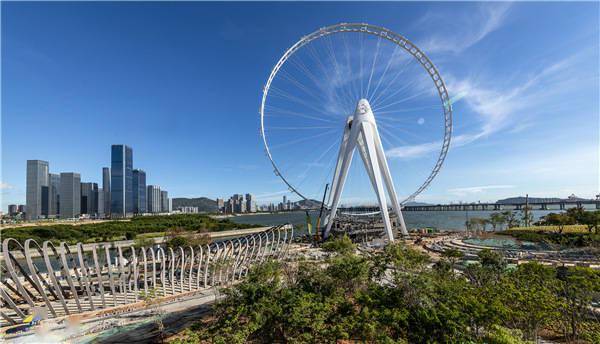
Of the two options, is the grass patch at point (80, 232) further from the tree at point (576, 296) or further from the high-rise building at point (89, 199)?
the high-rise building at point (89, 199)

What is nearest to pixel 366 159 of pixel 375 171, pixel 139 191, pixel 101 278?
pixel 375 171

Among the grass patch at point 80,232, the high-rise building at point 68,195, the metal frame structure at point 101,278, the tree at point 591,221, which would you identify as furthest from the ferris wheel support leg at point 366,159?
the high-rise building at point 68,195

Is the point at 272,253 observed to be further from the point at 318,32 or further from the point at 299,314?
the point at 318,32

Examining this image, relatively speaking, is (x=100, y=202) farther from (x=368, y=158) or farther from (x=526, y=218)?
(x=526, y=218)

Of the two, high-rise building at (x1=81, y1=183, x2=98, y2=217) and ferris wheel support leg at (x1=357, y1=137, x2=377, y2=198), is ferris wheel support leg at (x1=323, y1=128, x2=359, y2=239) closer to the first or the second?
ferris wheel support leg at (x1=357, y1=137, x2=377, y2=198)

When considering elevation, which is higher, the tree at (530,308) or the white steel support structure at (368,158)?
the white steel support structure at (368,158)

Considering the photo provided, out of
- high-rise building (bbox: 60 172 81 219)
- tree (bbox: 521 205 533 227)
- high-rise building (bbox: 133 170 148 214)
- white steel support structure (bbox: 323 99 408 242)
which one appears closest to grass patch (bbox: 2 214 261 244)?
white steel support structure (bbox: 323 99 408 242)
